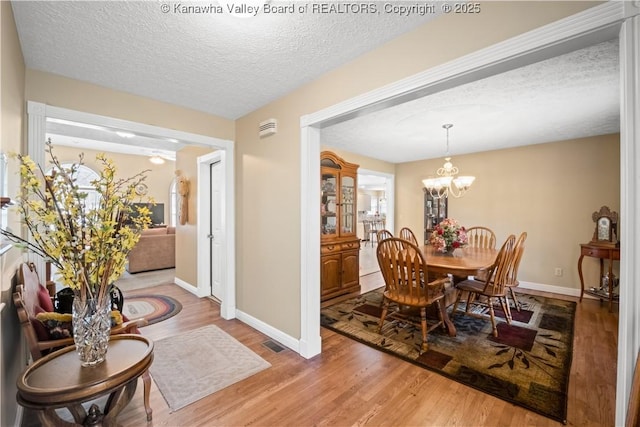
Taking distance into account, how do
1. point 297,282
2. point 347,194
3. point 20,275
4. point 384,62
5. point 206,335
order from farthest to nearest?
point 347,194 → point 206,335 → point 297,282 → point 384,62 → point 20,275

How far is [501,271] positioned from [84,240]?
11.2 ft

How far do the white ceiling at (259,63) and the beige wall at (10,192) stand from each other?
0.24 meters

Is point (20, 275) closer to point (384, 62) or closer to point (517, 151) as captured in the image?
point (384, 62)

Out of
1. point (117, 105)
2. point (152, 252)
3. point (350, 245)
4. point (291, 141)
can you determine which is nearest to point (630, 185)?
point (291, 141)

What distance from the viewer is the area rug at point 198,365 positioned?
2064 mm

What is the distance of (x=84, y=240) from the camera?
1275 mm

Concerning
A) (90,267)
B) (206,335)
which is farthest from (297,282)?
(90,267)

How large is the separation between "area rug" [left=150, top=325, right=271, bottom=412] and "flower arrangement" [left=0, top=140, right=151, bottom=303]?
3.76 feet

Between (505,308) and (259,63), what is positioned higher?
(259,63)

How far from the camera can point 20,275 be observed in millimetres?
1729

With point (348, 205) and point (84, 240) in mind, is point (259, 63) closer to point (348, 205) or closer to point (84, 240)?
point (84, 240)

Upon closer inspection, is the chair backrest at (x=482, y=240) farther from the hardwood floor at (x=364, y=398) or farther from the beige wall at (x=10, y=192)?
the beige wall at (x=10, y=192)

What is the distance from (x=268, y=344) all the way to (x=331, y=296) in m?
1.57

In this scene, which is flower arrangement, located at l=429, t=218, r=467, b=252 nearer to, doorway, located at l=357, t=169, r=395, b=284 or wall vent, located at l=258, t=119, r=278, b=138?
doorway, located at l=357, t=169, r=395, b=284
